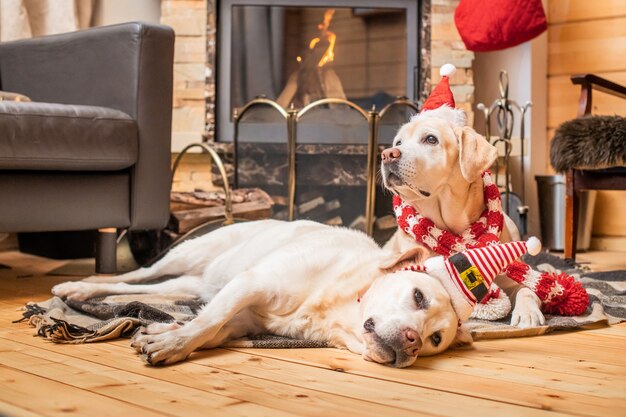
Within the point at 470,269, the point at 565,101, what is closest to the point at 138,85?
the point at 470,269

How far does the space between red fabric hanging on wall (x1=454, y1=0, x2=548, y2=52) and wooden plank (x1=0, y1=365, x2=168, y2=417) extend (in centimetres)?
321

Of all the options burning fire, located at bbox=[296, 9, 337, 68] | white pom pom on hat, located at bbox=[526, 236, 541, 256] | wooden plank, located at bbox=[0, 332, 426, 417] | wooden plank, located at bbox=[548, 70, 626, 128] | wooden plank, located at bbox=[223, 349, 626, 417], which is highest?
burning fire, located at bbox=[296, 9, 337, 68]

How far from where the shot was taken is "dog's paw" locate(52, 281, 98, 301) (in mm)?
2125

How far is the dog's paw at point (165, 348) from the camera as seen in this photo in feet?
4.81

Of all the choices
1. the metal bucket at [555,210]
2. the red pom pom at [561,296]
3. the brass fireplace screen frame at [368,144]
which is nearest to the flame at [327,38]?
the brass fireplace screen frame at [368,144]

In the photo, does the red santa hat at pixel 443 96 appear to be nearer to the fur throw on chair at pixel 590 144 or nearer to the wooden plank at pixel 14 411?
the fur throw on chair at pixel 590 144

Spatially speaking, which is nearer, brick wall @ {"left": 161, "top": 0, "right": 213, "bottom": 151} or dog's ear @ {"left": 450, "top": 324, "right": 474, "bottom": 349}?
dog's ear @ {"left": 450, "top": 324, "right": 474, "bottom": 349}

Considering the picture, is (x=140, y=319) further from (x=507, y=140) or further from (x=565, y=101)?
(x=565, y=101)

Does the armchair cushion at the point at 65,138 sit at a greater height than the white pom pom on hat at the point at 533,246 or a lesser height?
greater

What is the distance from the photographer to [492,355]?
168 cm

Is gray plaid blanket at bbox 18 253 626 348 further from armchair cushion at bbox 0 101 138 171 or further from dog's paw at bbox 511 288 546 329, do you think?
armchair cushion at bbox 0 101 138 171

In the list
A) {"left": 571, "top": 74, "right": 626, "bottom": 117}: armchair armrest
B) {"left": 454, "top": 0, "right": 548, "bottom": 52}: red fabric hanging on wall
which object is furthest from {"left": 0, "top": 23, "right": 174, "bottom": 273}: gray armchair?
{"left": 454, "top": 0, "right": 548, "bottom": 52}: red fabric hanging on wall

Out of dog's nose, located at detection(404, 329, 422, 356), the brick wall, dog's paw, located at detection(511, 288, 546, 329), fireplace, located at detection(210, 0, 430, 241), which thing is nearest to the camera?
dog's nose, located at detection(404, 329, 422, 356)

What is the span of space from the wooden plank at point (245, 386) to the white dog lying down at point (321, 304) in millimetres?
44
